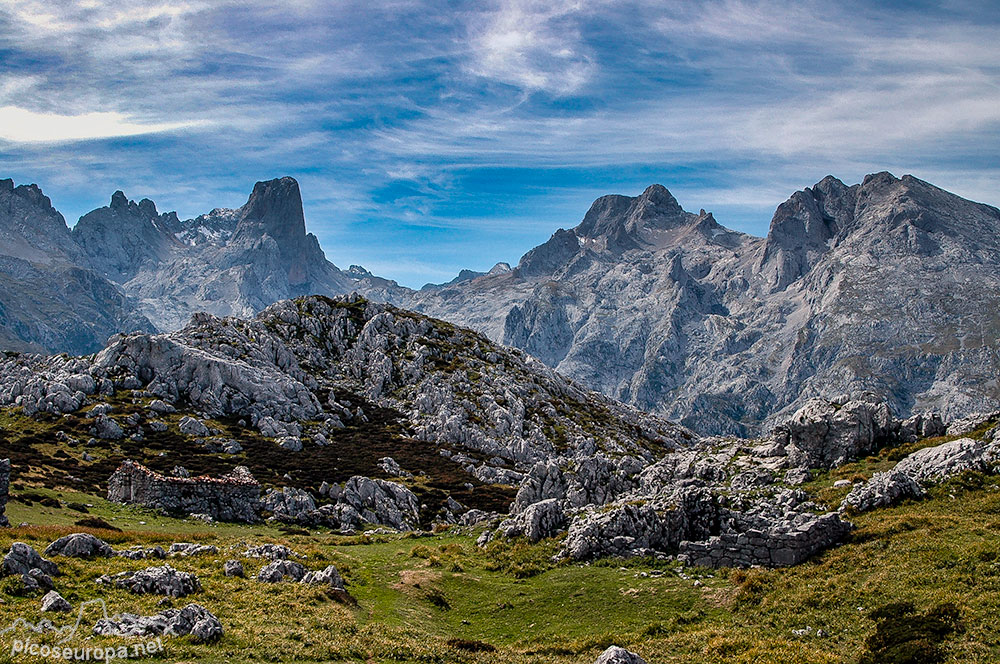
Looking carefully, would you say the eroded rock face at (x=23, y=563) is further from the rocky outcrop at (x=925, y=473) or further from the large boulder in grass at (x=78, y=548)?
the rocky outcrop at (x=925, y=473)

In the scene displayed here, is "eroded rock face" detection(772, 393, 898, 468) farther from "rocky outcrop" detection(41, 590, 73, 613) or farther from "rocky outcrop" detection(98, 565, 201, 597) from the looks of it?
"rocky outcrop" detection(41, 590, 73, 613)

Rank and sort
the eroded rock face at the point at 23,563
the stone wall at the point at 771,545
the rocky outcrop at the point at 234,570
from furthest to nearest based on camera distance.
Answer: the rocky outcrop at the point at 234,570 → the stone wall at the point at 771,545 → the eroded rock face at the point at 23,563


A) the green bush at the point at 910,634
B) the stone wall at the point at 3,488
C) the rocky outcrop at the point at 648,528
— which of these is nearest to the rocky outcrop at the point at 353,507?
the stone wall at the point at 3,488

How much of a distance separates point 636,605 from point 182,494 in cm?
4277

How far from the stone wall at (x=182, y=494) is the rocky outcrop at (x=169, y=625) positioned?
35989 millimetres


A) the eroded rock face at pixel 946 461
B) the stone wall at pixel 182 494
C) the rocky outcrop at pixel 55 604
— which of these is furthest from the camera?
the stone wall at pixel 182 494

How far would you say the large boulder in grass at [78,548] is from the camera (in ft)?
87.6

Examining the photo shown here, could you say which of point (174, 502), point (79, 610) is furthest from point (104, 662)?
point (174, 502)

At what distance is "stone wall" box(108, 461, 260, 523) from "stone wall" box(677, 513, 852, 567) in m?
42.0

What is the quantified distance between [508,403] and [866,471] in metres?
104

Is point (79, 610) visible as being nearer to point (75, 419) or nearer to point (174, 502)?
point (174, 502)

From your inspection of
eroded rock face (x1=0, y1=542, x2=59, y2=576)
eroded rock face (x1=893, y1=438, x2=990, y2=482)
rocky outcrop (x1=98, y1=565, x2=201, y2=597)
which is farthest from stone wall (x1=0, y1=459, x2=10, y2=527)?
→ eroded rock face (x1=893, y1=438, x2=990, y2=482)

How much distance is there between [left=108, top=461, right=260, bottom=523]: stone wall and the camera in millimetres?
53406

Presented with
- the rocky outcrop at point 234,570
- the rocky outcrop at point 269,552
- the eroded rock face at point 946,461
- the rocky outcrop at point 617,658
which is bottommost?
the rocky outcrop at point 269,552
